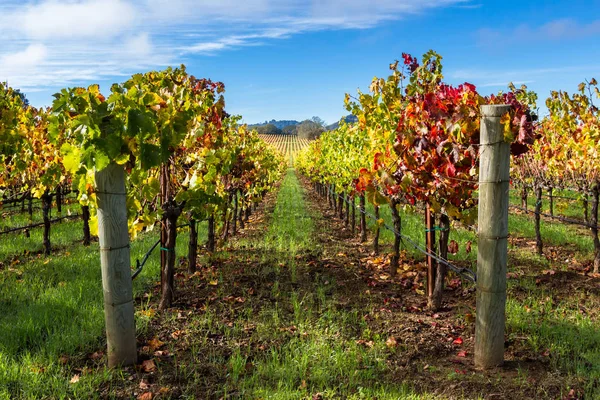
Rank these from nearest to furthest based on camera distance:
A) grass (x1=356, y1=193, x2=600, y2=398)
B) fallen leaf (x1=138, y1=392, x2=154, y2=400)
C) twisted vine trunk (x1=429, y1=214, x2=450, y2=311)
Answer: fallen leaf (x1=138, y1=392, x2=154, y2=400) < grass (x1=356, y1=193, x2=600, y2=398) < twisted vine trunk (x1=429, y1=214, x2=450, y2=311)

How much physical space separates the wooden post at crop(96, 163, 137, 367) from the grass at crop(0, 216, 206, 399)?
226 mm

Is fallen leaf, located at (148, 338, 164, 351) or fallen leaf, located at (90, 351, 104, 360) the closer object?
fallen leaf, located at (90, 351, 104, 360)

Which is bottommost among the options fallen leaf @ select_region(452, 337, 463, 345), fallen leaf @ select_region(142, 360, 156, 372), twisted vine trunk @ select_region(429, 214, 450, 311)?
fallen leaf @ select_region(452, 337, 463, 345)

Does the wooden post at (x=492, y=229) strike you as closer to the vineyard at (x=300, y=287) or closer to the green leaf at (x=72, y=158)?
the vineyard at (x=300, y=287)

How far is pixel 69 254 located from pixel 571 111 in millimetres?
9643

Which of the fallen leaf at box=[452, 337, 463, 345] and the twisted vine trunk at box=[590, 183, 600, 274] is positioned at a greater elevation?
the twisted vine trunk at box=[590, 183, 600, 274]

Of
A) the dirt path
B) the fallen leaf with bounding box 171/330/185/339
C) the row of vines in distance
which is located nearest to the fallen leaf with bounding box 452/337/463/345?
the dirt path

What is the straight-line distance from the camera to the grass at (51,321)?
3297mm

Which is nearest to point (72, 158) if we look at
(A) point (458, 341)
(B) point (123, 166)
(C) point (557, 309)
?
(B) point (123, 166)

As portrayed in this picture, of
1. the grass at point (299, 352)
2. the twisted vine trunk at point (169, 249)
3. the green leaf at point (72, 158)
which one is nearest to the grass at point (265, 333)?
the grass at point (299, 352)

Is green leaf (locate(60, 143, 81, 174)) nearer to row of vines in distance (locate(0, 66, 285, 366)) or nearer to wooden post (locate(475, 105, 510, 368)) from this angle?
row of vines in distance (locate(0, 66, 285, 366))

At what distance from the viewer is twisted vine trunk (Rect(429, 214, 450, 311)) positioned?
471cm

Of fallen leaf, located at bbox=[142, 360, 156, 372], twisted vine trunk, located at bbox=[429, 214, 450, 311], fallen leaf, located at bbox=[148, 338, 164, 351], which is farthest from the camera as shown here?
twisted vine trunk, located at bbox=[429, 214, 450, 311]

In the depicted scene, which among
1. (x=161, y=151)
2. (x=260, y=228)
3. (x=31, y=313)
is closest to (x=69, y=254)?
(x=31, y=313)
